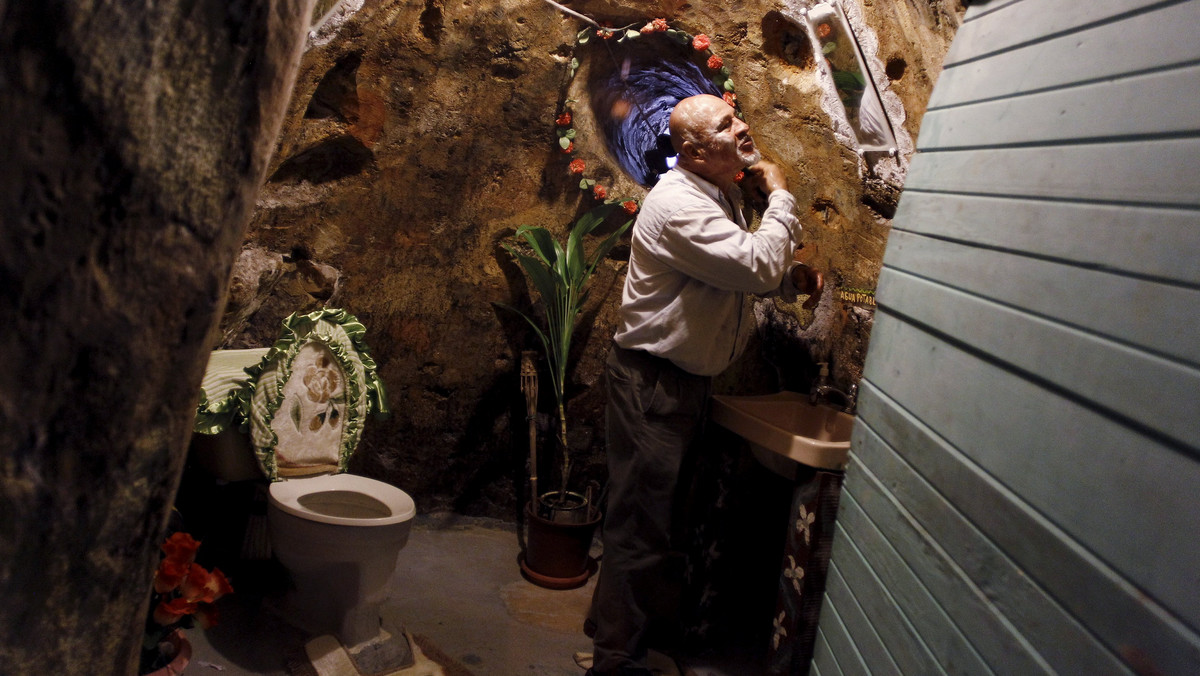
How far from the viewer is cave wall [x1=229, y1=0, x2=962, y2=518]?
10.9 ft

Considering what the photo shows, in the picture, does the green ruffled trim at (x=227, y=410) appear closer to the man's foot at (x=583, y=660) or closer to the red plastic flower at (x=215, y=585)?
the red plastic flower at (x=215, y=585)

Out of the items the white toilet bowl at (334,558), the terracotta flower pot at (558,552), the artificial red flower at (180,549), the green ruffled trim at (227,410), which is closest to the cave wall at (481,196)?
the terracotta flower pot at (558,552)

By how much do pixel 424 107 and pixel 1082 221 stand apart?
3262mm

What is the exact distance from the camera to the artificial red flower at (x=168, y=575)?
6.82 ft

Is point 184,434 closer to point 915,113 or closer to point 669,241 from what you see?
point 669,241

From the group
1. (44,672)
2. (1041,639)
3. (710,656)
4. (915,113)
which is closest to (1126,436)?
(1041,639)

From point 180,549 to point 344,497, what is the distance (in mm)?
821

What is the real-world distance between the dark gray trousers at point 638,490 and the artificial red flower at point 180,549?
135cm

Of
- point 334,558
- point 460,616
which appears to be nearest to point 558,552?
point 460,616

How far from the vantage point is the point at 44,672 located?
3.09 feet

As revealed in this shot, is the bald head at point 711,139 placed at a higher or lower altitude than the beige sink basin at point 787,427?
higher

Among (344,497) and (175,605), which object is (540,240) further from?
(175,605)

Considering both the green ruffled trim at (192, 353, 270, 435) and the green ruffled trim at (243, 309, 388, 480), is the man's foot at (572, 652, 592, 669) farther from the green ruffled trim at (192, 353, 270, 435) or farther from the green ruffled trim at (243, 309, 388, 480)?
the green ruffled trim at (192, 353, 270, 435)

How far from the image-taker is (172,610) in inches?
81.6
